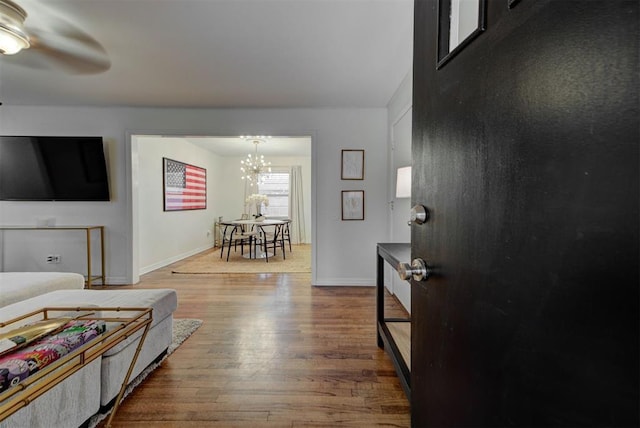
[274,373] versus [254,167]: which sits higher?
[254,167]

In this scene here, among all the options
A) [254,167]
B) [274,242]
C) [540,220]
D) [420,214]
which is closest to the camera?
[540,220]

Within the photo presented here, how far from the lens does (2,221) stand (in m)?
3.74

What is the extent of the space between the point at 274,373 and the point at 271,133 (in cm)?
286

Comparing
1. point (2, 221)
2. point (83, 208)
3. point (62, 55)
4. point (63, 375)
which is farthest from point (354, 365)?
point (2, 221)

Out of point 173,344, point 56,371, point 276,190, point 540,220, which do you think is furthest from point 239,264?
point 540,220

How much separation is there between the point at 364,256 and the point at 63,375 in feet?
10.4

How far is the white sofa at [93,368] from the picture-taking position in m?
1.17

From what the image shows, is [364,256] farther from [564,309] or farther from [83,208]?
[83,208]

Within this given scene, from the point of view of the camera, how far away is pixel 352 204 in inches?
149

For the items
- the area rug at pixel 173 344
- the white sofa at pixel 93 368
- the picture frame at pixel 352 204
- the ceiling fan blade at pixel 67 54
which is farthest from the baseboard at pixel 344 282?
the ceiling fan blade at pixel 67 54

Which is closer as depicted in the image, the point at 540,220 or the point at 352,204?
the point at 540,220

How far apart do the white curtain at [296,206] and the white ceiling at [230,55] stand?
3895 mm

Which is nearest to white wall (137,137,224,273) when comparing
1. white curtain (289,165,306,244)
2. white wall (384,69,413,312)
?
white curtain (289,165,306,244)

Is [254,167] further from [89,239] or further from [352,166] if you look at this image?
[89,239]
